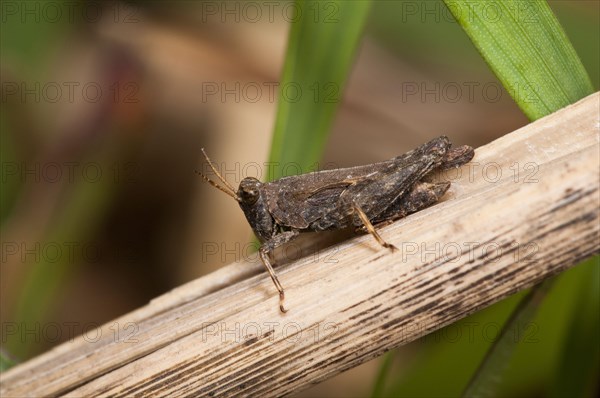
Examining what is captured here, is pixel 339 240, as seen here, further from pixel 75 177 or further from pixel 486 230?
pixel 75 177

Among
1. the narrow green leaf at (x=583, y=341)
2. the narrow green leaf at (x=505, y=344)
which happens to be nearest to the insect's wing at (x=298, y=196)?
the narrow green leaf at (x=505, y=344)

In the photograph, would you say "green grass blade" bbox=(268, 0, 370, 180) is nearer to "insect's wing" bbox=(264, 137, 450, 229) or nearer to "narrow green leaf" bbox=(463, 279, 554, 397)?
"insect's wing" bbox=(264, 137, 450, 229)

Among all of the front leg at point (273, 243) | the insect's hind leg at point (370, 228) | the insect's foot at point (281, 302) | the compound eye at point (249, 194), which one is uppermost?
the compound eye at point (249, 194)

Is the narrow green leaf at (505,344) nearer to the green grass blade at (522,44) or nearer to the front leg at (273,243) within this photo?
the green grass blade at (522,44)

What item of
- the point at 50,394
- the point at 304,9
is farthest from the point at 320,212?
the point at 50,394

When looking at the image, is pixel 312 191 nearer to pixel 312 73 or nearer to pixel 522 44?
pixel 312 73

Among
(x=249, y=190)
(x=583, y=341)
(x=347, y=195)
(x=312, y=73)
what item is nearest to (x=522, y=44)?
(x=312, y=73)
